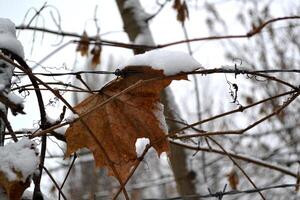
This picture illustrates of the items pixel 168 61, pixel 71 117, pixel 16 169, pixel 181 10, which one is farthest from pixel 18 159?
pixel 181 10

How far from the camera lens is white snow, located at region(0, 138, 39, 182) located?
18.0 inches

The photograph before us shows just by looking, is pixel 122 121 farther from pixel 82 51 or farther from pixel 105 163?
pixel 82 51

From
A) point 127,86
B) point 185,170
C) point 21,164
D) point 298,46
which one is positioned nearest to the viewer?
point 21,164

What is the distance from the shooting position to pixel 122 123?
608 millimetres

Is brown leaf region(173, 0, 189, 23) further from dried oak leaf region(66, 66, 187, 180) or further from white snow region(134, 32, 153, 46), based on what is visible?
dried oak leaf region(66, 66, 187, 180)

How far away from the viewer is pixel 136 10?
5.52ft

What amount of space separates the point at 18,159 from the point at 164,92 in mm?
1199

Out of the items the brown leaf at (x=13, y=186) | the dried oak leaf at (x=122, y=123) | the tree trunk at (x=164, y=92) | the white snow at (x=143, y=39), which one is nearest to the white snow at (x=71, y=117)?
the dried oak leaf at (x=122, y=123)

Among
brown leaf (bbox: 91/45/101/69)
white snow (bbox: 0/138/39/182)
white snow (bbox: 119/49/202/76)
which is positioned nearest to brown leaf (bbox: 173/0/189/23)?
brown leaf (bbox: 91/45/101/69)

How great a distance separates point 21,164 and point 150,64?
21cm

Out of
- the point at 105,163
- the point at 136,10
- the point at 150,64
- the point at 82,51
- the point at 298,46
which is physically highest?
the point at 298,46

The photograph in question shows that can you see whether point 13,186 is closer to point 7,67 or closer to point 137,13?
point 7,67

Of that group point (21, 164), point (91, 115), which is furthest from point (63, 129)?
point (21, 164)

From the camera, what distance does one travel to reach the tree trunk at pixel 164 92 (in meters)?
1.58
